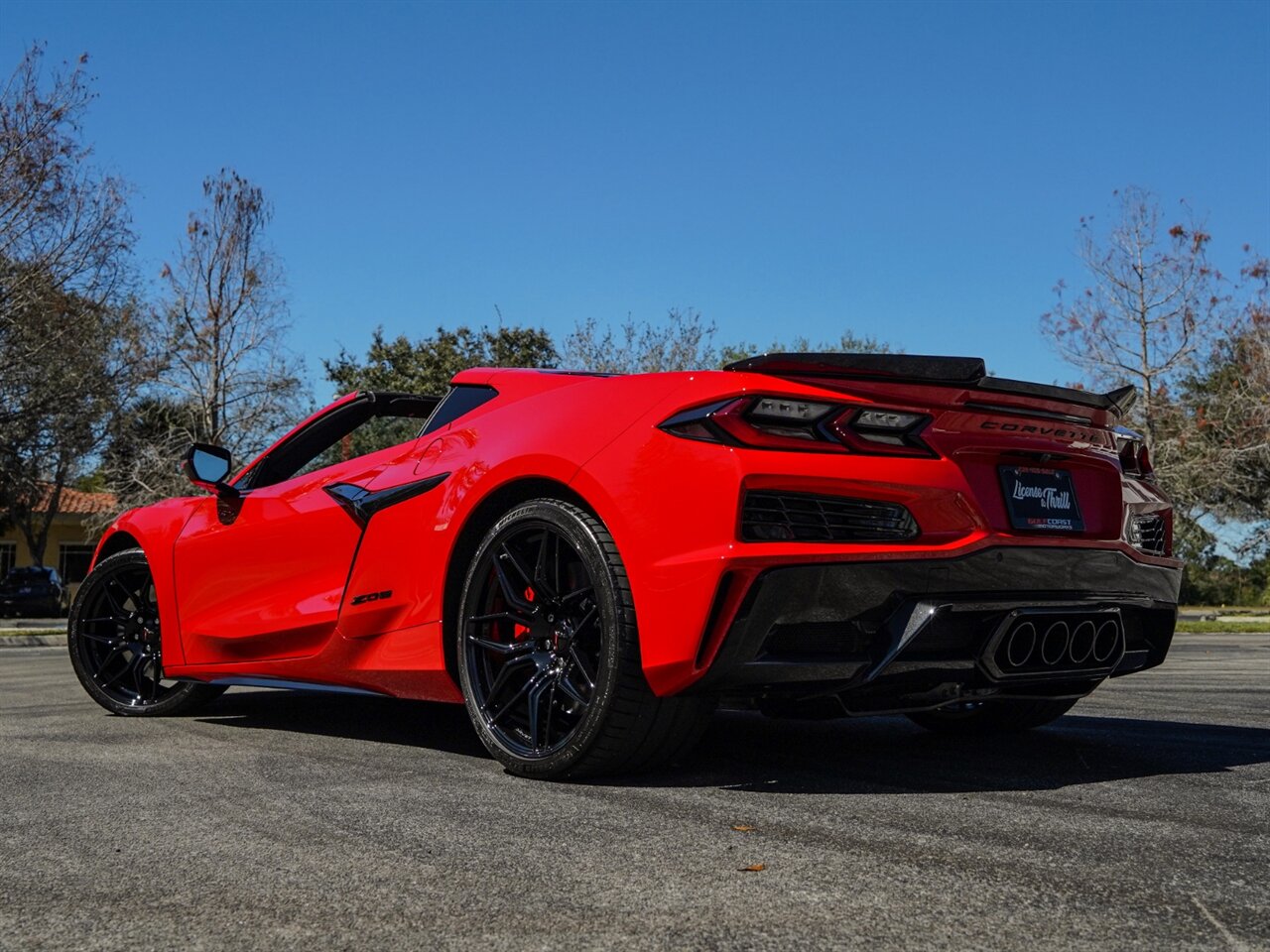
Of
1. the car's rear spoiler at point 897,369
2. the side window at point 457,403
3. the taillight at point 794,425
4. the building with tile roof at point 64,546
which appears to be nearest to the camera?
the taillight at point 794,425

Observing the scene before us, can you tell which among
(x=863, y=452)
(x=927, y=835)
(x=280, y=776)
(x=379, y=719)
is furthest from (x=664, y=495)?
(x=379, y=719)

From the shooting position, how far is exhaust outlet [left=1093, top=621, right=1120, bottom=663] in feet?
12.2

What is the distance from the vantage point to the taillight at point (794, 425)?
3.34m

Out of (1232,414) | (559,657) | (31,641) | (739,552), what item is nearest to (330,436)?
(559,657)

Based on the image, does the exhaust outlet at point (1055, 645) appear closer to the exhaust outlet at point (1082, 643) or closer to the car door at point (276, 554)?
the exhaust outlet at point (1082, 643)

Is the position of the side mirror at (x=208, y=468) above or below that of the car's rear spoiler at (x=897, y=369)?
below

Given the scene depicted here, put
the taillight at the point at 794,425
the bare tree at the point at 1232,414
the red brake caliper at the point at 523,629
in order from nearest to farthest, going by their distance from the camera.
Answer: the taillight at the point at 794,425, the red brake caliper at the point at 523,629, the bare tree at the point at 1232,414

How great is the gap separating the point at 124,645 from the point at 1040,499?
4.21m

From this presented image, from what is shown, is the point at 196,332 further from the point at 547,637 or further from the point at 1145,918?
the point at 1145,918

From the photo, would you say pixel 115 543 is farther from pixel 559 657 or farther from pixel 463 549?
pixel 559 657

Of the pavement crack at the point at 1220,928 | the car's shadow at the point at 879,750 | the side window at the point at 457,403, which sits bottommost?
the car's shadow at the point at 879,750

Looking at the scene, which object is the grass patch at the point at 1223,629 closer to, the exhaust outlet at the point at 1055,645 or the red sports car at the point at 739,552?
the red sports car at the point at 739,552

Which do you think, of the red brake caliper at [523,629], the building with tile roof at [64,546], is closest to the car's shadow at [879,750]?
the red brake caliper at [523,629]

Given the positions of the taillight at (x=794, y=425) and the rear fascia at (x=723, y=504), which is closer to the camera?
the rear fascia at (x=723, y=504)
